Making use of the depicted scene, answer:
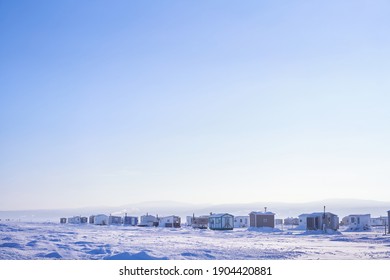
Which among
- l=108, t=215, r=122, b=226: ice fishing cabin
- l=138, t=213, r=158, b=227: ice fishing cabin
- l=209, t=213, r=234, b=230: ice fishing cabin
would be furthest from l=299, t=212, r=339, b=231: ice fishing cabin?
l=108, t=215, r=122, b=226: ice fishing cabin

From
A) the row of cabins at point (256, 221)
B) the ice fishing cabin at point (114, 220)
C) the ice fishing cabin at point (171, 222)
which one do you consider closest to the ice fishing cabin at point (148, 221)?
the row of cabins at point (256, 221)

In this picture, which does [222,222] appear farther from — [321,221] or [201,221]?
[321,221]

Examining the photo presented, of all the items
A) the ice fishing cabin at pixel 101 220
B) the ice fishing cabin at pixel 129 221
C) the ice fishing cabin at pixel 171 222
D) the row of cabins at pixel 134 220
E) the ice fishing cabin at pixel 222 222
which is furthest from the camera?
the ice fishing cabin at pixel 129 221

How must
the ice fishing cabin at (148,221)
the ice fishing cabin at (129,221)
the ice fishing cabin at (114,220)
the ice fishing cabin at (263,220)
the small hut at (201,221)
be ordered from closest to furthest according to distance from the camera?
the ice fishing cabin at (263,220), the small hut at (201,221), the ice fishing cabin at (148,221), the ice fishing cabin at (129,221), the ice fishing cabin at (114,220)

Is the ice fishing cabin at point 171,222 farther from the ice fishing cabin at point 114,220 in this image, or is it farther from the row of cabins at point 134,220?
the ice fishing cabin at point 114,220

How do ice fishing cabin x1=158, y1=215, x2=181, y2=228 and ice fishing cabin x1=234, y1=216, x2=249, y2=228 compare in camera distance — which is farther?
ice fishing cabin x1=234, y1=216, x2=249, y2=228

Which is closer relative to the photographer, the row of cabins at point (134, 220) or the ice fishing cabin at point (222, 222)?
the ice fishing cabin at point (222, 222)

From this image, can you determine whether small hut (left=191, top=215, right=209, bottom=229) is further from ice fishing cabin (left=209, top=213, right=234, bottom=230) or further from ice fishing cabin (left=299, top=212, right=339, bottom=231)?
ice fishing cabin (left=299, top=212, right=339, bottom=231)

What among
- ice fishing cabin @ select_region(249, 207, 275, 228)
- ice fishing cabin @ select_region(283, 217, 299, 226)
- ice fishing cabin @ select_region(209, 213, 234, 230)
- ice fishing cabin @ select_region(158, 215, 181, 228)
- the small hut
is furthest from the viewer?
ice fishing cabin @ select_region(283, 217, 299, 226)

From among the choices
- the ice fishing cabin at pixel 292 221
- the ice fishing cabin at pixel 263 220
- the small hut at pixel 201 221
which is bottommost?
the ice fishing cabin at pixel 292 221

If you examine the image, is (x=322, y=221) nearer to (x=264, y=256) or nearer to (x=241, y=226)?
(x=241, y=226)
